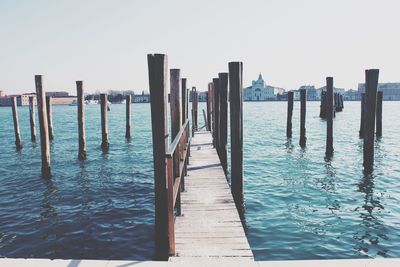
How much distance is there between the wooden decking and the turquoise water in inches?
41.7

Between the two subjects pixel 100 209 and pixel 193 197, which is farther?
pixel 100 209

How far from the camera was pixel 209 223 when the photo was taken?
19.5 ft

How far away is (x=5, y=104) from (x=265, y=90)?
128 meters

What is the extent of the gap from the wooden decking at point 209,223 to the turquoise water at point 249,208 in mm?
1058

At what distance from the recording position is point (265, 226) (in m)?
7.78

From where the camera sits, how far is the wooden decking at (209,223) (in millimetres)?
4848

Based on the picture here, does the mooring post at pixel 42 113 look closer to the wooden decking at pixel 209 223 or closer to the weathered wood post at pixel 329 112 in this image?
the wooden decking at pixel 209 223

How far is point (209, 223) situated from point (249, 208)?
132 inches

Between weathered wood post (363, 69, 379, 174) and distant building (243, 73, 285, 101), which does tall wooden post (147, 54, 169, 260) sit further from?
distant building (243, 73, 285, 101)

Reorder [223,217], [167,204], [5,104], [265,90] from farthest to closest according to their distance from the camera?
1. [265,90]
2. [5,104]
3. [223,217]
4. [167,204]

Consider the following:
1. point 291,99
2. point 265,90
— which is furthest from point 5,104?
point 291,99

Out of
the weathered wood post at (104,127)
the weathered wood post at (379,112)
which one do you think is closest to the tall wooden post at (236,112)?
the weathered wood post at (104,127)

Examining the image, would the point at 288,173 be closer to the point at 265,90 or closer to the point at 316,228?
the point at 316,228

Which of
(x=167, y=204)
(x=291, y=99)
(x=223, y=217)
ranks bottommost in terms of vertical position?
(x=223, y=217)
